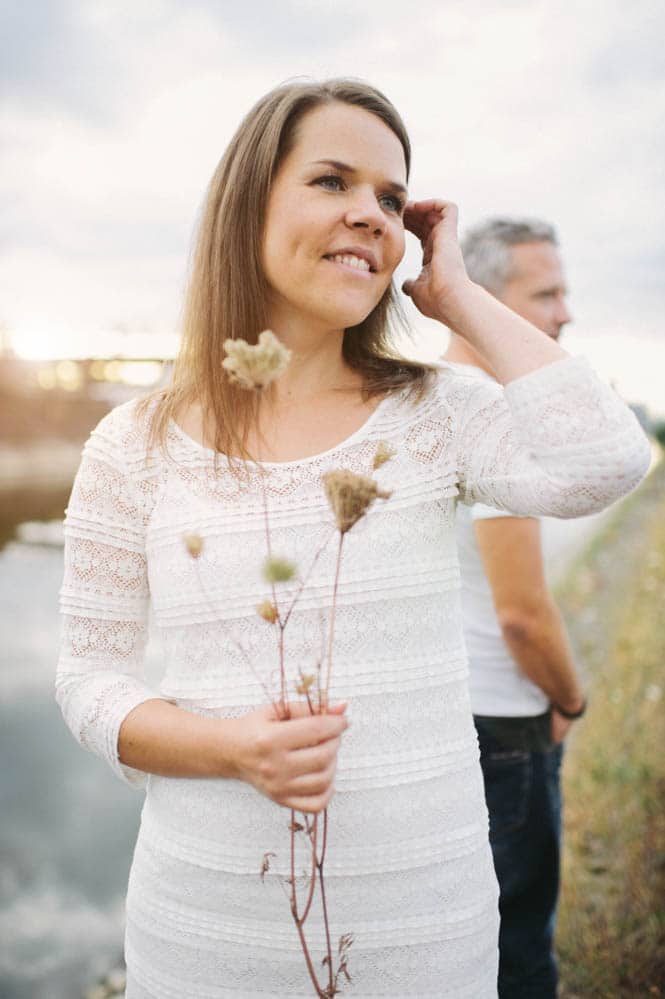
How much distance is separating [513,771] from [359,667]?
3.23 feet

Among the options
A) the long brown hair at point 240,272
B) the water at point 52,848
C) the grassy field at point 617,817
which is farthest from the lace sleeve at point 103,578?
the water at point 52,848

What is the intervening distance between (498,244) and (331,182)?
3.75 feet

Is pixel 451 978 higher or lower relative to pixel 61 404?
lower

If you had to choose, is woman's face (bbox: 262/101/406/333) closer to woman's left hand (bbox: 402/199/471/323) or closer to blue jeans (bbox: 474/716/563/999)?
woman's left hand (bbox: 402/199/471/323)

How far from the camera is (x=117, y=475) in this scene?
4.96ft

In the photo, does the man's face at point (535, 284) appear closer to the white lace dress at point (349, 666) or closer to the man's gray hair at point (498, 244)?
the man's gray hair at point (498, 244)

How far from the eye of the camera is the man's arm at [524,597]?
204 cm

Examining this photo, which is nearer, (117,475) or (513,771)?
(117,475)

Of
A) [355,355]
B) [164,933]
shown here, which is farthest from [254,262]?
[164,933]

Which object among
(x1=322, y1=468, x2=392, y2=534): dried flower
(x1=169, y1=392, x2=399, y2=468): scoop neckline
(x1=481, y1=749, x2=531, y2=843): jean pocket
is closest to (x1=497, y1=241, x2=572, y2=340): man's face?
(x1=169, y1=392, x2=399, y2=468): scoop neckline

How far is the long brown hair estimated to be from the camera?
1.52 meters

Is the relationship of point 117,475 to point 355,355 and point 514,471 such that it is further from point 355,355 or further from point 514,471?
point 514,471

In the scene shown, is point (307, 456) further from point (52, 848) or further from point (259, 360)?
point (52, 848)

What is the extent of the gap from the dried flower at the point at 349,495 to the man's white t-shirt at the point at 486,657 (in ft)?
4.02
